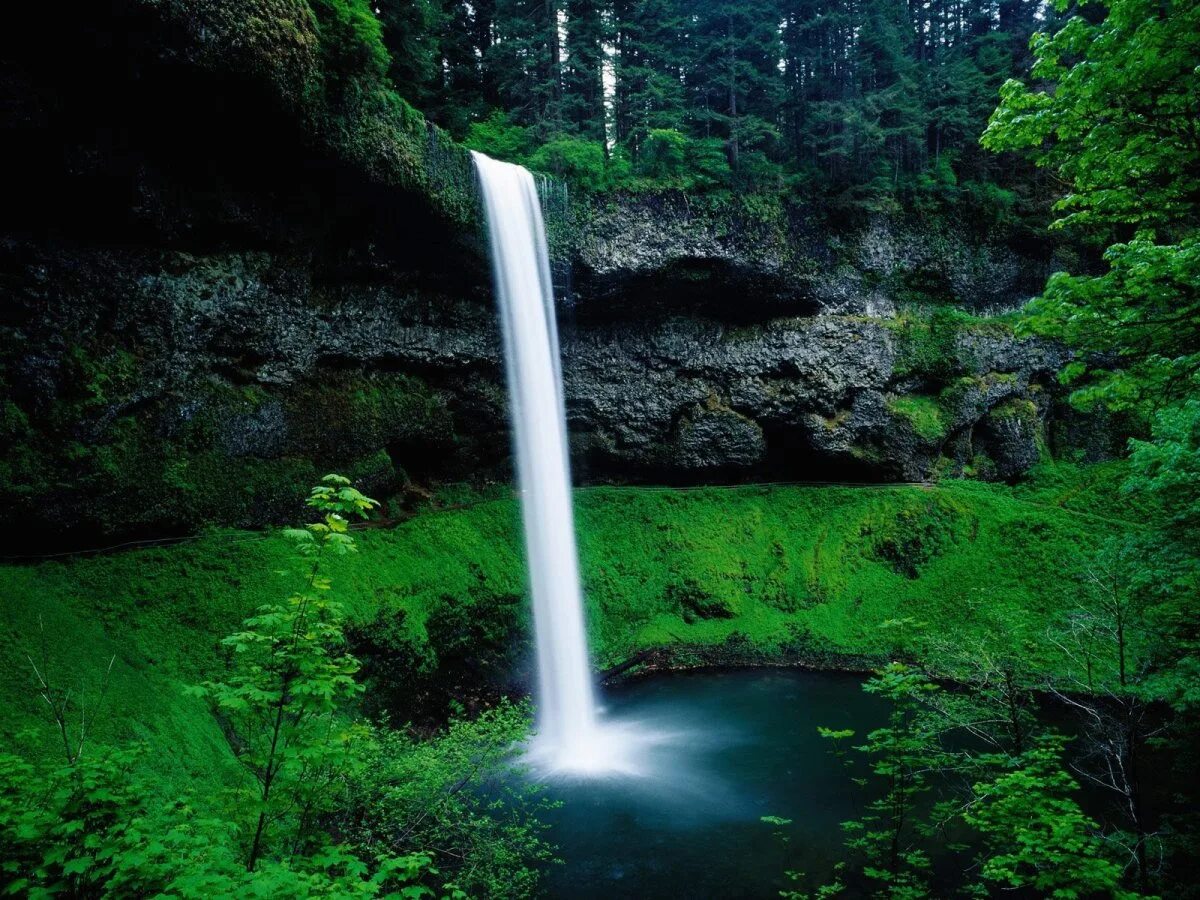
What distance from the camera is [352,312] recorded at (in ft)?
48.2

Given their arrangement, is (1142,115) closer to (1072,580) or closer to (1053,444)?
(1072,580)

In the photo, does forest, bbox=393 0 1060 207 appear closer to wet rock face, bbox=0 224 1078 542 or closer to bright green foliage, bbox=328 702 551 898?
wet rock face, bbox=0 224 1078 542

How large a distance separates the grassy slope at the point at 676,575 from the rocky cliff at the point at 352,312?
1.15m

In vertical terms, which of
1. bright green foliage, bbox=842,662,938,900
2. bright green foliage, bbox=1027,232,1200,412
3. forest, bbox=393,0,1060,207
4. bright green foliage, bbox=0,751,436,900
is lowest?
bright green foliage, bbox=842,662,938,900

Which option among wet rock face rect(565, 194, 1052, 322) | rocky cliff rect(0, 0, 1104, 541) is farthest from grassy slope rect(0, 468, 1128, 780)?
wet rock face rect(565, 194, 1052, 322)

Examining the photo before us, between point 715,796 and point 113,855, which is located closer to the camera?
point 113,855

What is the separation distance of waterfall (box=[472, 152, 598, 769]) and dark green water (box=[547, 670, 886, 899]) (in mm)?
1842

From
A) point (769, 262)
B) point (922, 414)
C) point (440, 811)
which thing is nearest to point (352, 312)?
point (440, 811)

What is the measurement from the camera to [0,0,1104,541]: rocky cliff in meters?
9.87

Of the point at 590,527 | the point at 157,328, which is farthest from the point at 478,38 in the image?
the point at 590,527

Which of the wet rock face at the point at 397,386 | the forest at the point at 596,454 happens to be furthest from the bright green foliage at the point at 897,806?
the wet rock face at the point at 397,386

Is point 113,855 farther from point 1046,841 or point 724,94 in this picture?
point 724,94

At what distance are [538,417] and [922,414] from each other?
A: 12.8 metres

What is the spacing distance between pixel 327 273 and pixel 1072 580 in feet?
65.5
